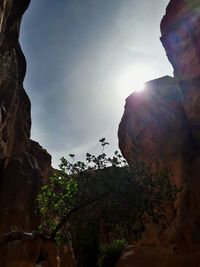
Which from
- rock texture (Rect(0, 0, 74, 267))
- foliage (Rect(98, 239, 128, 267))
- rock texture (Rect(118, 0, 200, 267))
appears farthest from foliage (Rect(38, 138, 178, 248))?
foliage (Rect(98, 239, 128, 267))

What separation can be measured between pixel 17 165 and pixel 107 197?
52.2ft

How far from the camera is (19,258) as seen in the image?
72.4ft

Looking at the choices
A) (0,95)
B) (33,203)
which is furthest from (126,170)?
(0,95)

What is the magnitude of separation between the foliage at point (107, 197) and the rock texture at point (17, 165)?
10.9ft

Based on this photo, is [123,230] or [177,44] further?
[177,44]

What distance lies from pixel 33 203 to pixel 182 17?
3030 cm

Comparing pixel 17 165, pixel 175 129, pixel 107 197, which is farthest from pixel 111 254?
pixel 107 197

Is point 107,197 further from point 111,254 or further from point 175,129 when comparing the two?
point 111,254

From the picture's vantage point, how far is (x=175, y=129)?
1545 inches

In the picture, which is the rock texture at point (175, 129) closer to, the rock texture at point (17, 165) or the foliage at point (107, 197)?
the rock texture at point (17, 165)

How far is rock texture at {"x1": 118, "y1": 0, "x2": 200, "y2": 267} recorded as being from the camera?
32719mm

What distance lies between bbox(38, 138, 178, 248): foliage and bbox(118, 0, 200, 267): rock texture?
48.7ft

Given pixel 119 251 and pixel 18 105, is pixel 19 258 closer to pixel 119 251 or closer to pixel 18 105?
pixel 18 105

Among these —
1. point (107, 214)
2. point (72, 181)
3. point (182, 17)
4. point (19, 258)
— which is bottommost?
point (19, 258)
